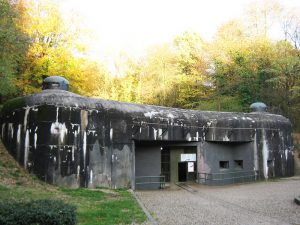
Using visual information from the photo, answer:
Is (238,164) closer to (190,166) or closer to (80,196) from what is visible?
(190,166)

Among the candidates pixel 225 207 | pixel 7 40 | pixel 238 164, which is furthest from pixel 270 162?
pixel 7 40

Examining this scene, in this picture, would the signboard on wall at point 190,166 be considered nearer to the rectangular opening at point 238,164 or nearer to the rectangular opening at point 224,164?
the rectangular opening at point 224,164

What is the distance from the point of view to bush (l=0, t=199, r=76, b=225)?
7078 millimetres

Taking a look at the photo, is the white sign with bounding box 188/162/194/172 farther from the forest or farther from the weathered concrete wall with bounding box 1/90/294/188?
the forest

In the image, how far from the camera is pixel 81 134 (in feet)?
54.4

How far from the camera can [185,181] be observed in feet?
71.3

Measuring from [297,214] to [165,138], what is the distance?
30.6 feet

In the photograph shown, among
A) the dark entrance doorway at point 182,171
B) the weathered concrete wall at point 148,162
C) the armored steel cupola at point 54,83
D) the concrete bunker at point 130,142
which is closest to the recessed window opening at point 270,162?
the concrete bunker at point 130,142

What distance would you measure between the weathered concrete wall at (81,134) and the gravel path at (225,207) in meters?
2.66

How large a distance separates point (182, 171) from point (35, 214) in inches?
609

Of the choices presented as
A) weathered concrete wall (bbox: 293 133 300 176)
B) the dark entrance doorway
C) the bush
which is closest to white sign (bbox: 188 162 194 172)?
the dark entrance doorway

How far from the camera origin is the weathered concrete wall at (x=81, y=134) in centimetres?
1588

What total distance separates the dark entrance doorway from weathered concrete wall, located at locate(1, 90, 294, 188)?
187 centimetres

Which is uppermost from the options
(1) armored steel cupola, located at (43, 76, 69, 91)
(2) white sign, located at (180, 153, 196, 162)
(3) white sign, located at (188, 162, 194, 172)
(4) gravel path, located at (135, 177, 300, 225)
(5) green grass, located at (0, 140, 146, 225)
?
(1) armored steel cupola, located at (43, 76, 69, 91)
